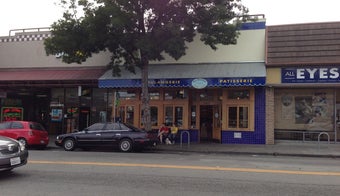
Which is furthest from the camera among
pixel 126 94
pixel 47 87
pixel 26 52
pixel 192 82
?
pixel 47 87

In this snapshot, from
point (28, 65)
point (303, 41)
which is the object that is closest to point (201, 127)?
point (303, 41)

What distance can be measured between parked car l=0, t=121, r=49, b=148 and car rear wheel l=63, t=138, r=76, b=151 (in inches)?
58.4

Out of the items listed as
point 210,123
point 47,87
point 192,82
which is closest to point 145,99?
point 192,82

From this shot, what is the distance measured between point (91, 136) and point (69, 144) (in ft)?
3.89

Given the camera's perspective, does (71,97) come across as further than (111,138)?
Yes

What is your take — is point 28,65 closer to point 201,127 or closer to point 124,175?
point 201,127

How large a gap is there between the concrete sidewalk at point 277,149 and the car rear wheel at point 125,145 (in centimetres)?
163

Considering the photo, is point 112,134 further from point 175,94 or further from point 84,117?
point 84,117

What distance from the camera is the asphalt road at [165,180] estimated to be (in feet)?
25.6

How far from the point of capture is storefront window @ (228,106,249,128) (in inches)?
812

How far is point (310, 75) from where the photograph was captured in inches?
757

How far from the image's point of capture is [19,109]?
27.5 metres

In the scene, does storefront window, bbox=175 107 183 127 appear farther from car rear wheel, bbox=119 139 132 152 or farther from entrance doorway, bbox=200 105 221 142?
car rear wheel, bbox=119 139 132 152

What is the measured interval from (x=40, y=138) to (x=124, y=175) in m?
10.6
